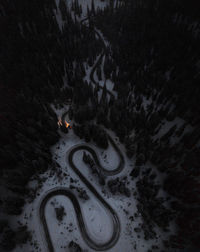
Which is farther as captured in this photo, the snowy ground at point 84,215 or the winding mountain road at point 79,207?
the winding mountain road at point 79,207

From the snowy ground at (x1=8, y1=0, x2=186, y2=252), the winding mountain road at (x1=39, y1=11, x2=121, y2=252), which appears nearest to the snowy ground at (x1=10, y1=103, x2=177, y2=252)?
the snowy ground at (x1=8, y1=0, x2=186, y2=252)

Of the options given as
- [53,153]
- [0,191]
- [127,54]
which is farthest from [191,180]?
[127,54]

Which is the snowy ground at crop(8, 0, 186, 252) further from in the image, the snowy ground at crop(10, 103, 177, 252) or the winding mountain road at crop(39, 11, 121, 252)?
the winding mountain road at crop(39, 11, 121, 252)

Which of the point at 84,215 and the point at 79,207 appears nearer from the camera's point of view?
the point at 84,215

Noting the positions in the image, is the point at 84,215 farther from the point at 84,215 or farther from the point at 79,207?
the point at 79,207

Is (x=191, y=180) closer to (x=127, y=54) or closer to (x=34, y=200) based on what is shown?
(x=34, y=200)

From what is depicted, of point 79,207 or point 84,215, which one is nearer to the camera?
point 84,215

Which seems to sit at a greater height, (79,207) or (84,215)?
(79,207)

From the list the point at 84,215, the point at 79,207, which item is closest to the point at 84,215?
the point at 84,215

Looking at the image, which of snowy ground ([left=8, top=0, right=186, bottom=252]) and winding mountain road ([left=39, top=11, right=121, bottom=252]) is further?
winding mountain road ([left=39, top=11, right=121, bottom=252])

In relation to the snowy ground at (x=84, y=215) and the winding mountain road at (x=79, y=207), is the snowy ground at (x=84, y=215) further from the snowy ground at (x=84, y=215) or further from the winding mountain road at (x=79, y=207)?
the winding mountain road at (x=79, y=207)

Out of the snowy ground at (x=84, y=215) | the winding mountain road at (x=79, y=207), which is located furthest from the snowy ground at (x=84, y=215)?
the winding mountain road at (x=79, y=207)
